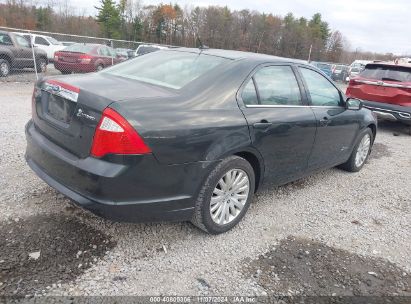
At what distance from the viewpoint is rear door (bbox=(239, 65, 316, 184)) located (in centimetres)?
326

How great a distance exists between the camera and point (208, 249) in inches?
120

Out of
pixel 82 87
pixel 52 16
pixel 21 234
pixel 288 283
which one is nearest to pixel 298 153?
pixel 288 283

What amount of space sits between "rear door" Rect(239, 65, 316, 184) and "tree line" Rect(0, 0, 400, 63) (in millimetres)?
45576

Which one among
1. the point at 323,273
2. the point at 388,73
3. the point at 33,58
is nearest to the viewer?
the point at 323,273

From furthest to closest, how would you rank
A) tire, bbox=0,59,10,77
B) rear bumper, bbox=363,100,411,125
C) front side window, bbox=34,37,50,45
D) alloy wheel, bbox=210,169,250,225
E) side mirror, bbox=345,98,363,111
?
front side window, bbox=34,37,50,45 < tire, bbox=0,59,10,77 < rear bumper, bbox=363,100,411,125 < side mirror, bbox=345,98,363,111 < alloy wheel, bbox=210,169,250,225

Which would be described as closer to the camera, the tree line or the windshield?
the windshield

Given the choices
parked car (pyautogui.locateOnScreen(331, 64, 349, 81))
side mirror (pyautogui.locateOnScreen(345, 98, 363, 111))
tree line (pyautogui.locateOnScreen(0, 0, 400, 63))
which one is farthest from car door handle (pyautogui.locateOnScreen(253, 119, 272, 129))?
tree line (pyautogui.locateOnScreen(0, 0, 400, 63))

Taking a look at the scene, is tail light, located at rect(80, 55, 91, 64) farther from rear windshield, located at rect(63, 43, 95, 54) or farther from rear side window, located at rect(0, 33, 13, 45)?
rear side window, located at rect(0, 33, 13, 45)

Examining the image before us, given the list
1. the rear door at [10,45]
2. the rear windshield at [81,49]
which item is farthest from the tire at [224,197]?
the rear windshield at [81,49]

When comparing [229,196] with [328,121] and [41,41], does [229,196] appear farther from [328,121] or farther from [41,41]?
[41,41]

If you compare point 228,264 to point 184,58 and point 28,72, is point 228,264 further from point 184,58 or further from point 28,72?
point 28,72

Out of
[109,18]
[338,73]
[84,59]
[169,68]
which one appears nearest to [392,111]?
[169,68]

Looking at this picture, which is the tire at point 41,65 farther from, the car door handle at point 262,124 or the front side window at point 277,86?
the car door handle at point 262,124

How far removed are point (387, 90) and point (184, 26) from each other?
1882 inches
